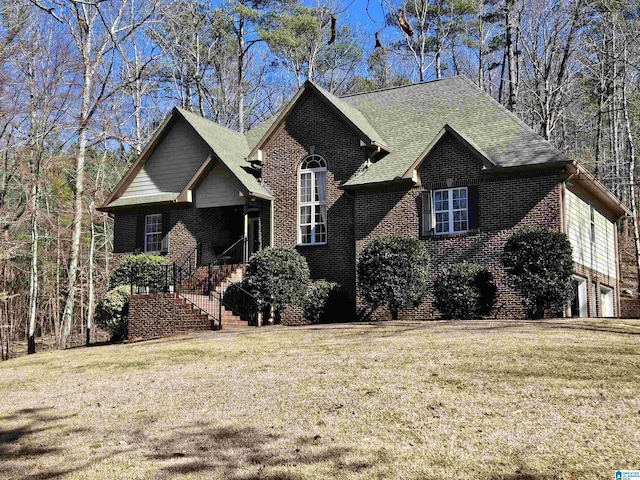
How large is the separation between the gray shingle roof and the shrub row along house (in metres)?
0.06

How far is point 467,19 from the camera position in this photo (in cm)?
3978

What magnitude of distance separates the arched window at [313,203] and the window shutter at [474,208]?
520cm

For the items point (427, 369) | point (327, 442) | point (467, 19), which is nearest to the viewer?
point (327, 442)

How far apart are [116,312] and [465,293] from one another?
10.9 meters

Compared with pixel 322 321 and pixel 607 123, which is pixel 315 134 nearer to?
pixel 322 321

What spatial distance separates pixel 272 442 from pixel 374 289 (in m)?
11.5

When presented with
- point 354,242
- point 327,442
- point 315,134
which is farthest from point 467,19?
point 327,442

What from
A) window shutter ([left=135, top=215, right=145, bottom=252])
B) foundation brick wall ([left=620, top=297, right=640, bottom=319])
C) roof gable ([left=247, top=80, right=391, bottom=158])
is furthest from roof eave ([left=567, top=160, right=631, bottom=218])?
window shutter ([left=135, top=215, right=145, bottom=252])

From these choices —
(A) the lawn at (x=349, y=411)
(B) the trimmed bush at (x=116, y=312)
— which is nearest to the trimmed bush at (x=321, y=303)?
(B) the trimmed bush at (x=116, y=312)

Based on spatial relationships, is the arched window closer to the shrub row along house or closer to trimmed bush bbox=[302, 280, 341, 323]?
the shrub row along house

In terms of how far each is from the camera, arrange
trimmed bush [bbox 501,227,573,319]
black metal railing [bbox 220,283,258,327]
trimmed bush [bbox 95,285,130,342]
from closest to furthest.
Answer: trimmed bush [bbox 501,227,573,319] < black metal railing [bbox 220,283,258,327] < trimmed bush [bbox 95,285,130,342]

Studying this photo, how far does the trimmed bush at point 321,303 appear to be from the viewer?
20509 mm

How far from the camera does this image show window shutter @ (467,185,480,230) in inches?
763

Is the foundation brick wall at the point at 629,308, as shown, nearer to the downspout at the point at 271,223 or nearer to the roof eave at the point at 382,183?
the roof eave at the point at 382,183
